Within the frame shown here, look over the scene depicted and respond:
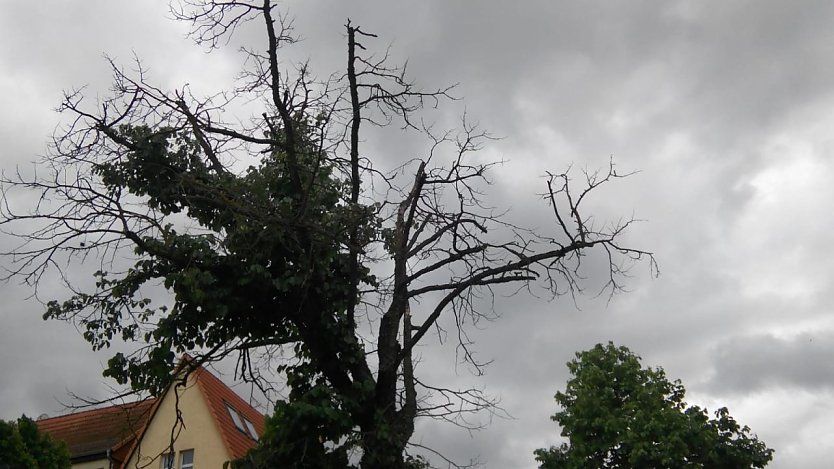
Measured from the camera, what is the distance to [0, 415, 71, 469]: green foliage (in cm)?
1848

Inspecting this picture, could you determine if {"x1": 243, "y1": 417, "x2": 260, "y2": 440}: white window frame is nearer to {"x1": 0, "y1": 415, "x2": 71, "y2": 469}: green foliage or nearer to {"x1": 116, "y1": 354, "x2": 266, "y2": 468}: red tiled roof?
{"x1": 116, "y1": 354, "x2": 266, "y2": 468}: red tiled roof

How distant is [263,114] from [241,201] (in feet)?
3.98

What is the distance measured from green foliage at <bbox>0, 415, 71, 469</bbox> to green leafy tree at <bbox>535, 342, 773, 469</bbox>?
13.5 meters

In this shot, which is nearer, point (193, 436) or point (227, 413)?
point (193, 436)

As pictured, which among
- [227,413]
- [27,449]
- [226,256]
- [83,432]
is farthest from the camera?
[83,432]

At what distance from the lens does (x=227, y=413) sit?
26.5 metres

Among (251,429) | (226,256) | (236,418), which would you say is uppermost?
(251,429)

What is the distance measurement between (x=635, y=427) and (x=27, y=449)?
1602 cm

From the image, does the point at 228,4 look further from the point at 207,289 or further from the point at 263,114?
the point at 207,289

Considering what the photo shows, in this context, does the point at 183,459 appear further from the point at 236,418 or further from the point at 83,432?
the point at 83,432

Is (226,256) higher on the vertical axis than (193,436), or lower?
lower

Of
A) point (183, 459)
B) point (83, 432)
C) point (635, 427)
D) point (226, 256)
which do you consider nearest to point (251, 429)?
point (183, 459)

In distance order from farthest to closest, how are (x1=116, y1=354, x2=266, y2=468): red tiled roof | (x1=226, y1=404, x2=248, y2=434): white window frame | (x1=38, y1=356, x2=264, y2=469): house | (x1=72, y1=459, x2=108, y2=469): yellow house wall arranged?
(x1=72, y1=459, x2=108, y2=469): yellow house wall → (x1=226, y1=404, x2=248, y2=434): white window frame → (x1=116, y1=354, x2=266, y2=468): red tiled roof → (x1=38, y1=356, x2=264, y2=469): house

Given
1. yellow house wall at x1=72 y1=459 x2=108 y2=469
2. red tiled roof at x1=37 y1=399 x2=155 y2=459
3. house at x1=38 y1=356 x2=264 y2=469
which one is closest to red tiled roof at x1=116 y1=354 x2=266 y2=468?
house at x1=38 y1=356 x2=264 y2=469
